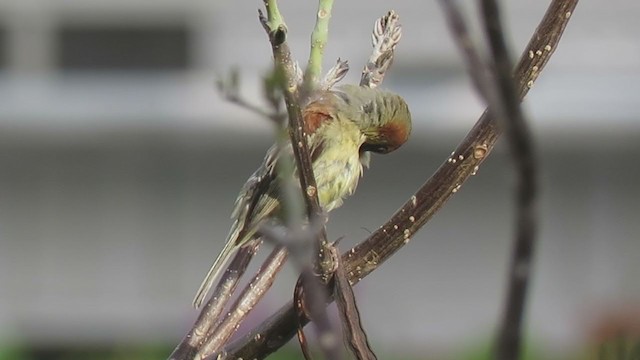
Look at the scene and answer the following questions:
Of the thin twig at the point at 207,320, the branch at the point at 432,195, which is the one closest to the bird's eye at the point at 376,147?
the thin twig at the point at 207,320

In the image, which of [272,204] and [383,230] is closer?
[383,230]

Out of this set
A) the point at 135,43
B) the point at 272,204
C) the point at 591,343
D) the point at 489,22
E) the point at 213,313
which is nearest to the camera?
the point at 489,22

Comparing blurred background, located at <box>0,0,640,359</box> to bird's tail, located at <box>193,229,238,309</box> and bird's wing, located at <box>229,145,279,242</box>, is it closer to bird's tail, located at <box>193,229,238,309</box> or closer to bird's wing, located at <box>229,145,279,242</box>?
bird's wing, located at <box>229,145,279,242</box>

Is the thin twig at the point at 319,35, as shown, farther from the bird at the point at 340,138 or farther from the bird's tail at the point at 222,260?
the bird at the point at 340,138

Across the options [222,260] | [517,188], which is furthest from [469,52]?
[222,260]

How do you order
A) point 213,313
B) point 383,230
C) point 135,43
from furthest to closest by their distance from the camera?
point 135,43, point 213,313, point 383,230

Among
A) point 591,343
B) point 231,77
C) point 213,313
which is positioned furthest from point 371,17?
point 231,77

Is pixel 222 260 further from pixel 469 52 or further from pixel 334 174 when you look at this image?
pixel 469 52

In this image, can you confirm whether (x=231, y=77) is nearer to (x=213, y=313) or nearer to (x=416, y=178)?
(x=213, y=313)
